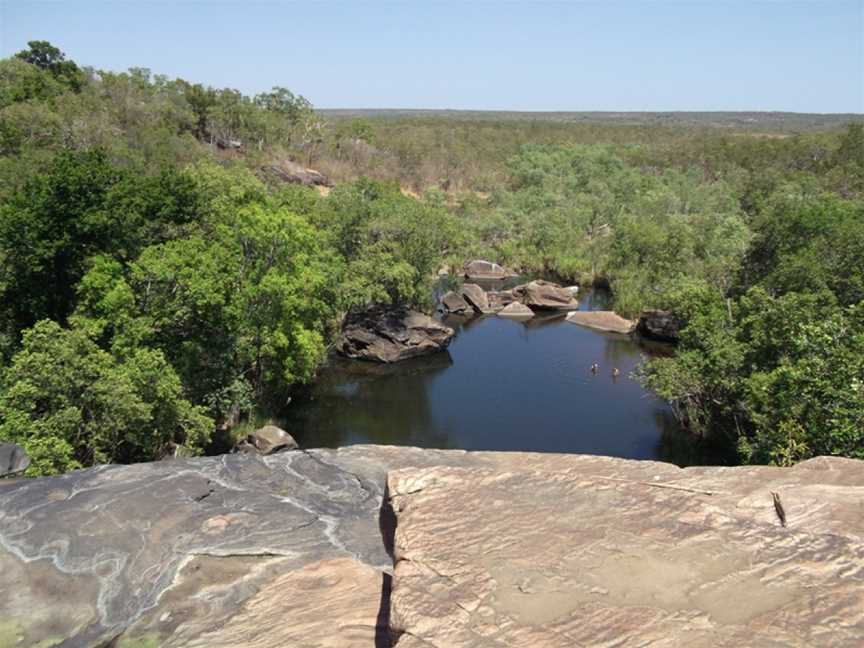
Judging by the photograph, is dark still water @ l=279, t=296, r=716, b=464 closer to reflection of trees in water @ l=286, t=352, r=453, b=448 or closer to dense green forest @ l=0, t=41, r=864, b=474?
reflection of trees in water @ l=286, t=352, r=453, b=448

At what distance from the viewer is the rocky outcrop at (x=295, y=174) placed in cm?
7644

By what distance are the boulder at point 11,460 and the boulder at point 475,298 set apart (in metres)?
43.4

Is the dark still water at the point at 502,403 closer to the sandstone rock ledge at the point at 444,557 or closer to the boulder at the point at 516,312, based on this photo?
the boulder at the point at 516,312

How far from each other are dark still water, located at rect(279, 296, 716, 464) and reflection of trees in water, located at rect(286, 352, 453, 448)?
0.19 ft

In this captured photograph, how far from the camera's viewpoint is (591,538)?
841 centimetres

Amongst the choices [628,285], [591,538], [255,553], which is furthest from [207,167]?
[591,538]

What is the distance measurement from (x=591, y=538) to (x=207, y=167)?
1808 inches

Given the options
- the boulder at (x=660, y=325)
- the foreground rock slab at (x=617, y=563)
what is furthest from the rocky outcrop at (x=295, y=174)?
the foreground rock slab at (x=617, y=563)

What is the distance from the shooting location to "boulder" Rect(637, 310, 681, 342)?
161 ft

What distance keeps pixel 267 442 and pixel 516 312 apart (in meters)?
31.1

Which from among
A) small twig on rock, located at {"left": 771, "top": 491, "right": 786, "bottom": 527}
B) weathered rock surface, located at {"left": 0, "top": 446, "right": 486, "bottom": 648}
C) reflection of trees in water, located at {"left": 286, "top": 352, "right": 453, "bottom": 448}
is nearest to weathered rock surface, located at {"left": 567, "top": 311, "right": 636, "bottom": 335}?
reflection of trees in water, located at {"left": 286, "top": 352, "right": 453, "bottom": 448}

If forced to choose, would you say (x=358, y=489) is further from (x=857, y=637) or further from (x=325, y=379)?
(x=325, y=379)

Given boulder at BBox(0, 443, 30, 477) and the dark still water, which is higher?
boulder at BBox(0, 443, 30, 477)

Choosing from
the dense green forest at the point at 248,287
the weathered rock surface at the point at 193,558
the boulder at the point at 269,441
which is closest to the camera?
the weathered rock surface at the point at 193,558
